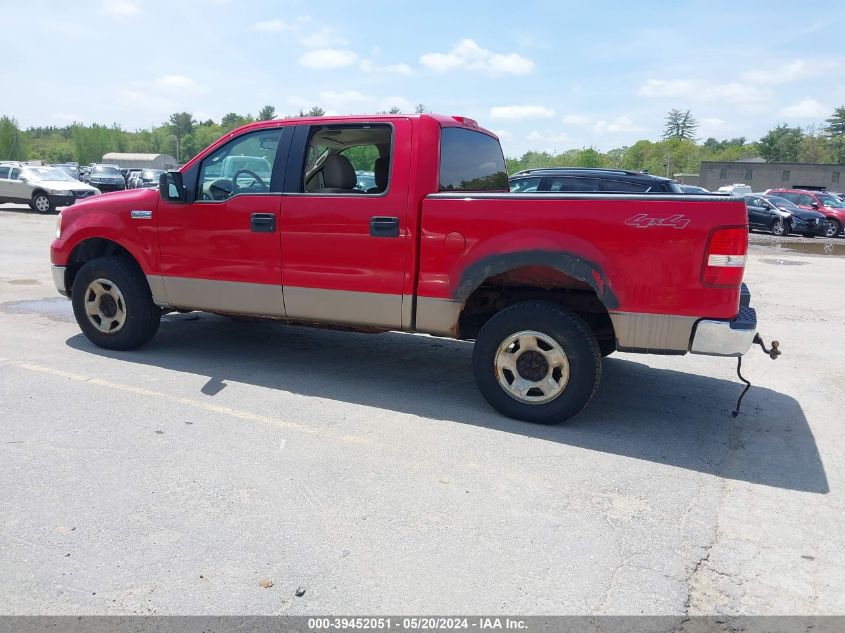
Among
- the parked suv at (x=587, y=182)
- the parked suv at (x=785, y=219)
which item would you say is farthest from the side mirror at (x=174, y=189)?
the parked suv at (x=785, y=219)

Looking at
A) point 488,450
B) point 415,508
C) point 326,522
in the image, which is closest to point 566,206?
point 488,450

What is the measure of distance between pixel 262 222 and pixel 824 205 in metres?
26.5

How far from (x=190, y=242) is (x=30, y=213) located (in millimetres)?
21524

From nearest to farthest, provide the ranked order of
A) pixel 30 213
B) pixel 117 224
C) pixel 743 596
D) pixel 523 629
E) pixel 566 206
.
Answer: pixel 523 629 → pixel 743 596 → pixel 566 206 → pixel 117 224 → pixel 30 213

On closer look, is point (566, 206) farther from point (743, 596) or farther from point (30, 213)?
Answer: point (30, 213)

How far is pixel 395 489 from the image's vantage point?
11.8 feet

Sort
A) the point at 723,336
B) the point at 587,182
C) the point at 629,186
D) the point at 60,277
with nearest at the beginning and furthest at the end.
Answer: the point at 723,336, the point at 60,277, the point at 629,186, the point at 587,182

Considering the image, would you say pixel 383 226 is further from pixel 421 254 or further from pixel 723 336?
pixel 723 336

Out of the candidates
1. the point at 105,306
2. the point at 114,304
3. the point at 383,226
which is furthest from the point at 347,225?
the point at 105,306

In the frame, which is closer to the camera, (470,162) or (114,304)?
(470,162)

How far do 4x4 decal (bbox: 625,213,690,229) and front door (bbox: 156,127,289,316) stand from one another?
8.84 ft

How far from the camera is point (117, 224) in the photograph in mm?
5945

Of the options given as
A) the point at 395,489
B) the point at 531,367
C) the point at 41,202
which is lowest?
the point at 395,489

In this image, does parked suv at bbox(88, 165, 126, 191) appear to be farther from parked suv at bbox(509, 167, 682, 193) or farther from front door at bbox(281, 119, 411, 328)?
front door at bbox(281, 119, 411, 328)
